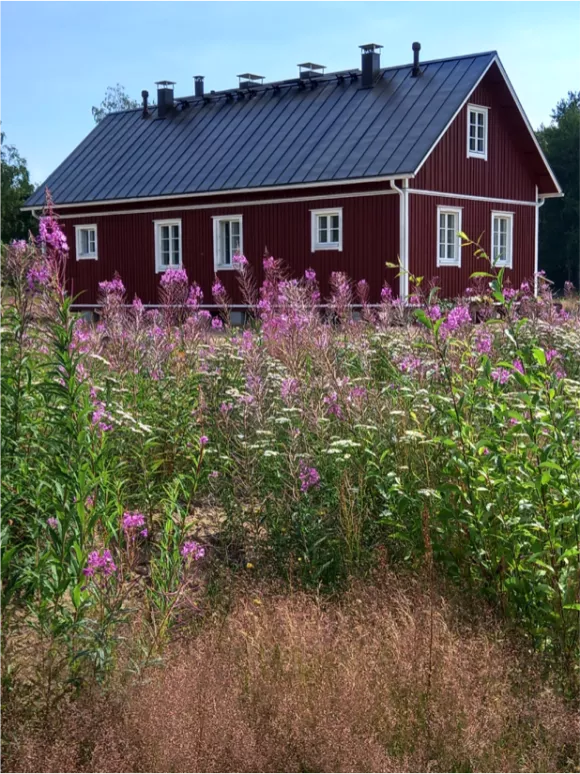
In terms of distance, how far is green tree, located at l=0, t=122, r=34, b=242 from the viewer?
54.4 m

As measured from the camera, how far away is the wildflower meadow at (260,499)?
356 centimetres

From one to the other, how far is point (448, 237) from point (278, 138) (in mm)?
4911

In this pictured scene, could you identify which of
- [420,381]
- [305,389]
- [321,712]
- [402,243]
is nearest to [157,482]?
[305,389]

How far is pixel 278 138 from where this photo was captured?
2408 cm

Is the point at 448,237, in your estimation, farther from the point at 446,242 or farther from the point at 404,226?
the point at 404,226

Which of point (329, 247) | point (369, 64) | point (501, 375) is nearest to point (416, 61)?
point (369, 64)

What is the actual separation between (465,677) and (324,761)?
2.05 ft

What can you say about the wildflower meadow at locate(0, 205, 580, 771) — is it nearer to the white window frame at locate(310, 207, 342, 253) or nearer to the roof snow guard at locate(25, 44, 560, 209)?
the roof snow guard at locate(25, 44, 560, 209)

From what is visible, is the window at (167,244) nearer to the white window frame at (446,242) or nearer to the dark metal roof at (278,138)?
the dark metal roof at (278,138)

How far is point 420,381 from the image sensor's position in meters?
5.91

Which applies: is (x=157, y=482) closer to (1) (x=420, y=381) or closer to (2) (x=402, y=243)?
(1) (x=420, y=381)

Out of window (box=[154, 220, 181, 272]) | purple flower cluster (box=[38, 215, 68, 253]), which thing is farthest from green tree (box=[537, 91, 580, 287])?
purple flower cluster (box=[38, 215, 68, 253])

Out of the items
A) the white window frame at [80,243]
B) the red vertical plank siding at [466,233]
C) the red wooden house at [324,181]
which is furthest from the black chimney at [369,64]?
the white window frame at [80,243]

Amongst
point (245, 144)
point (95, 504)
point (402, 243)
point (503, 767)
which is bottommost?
point (503, 767)
